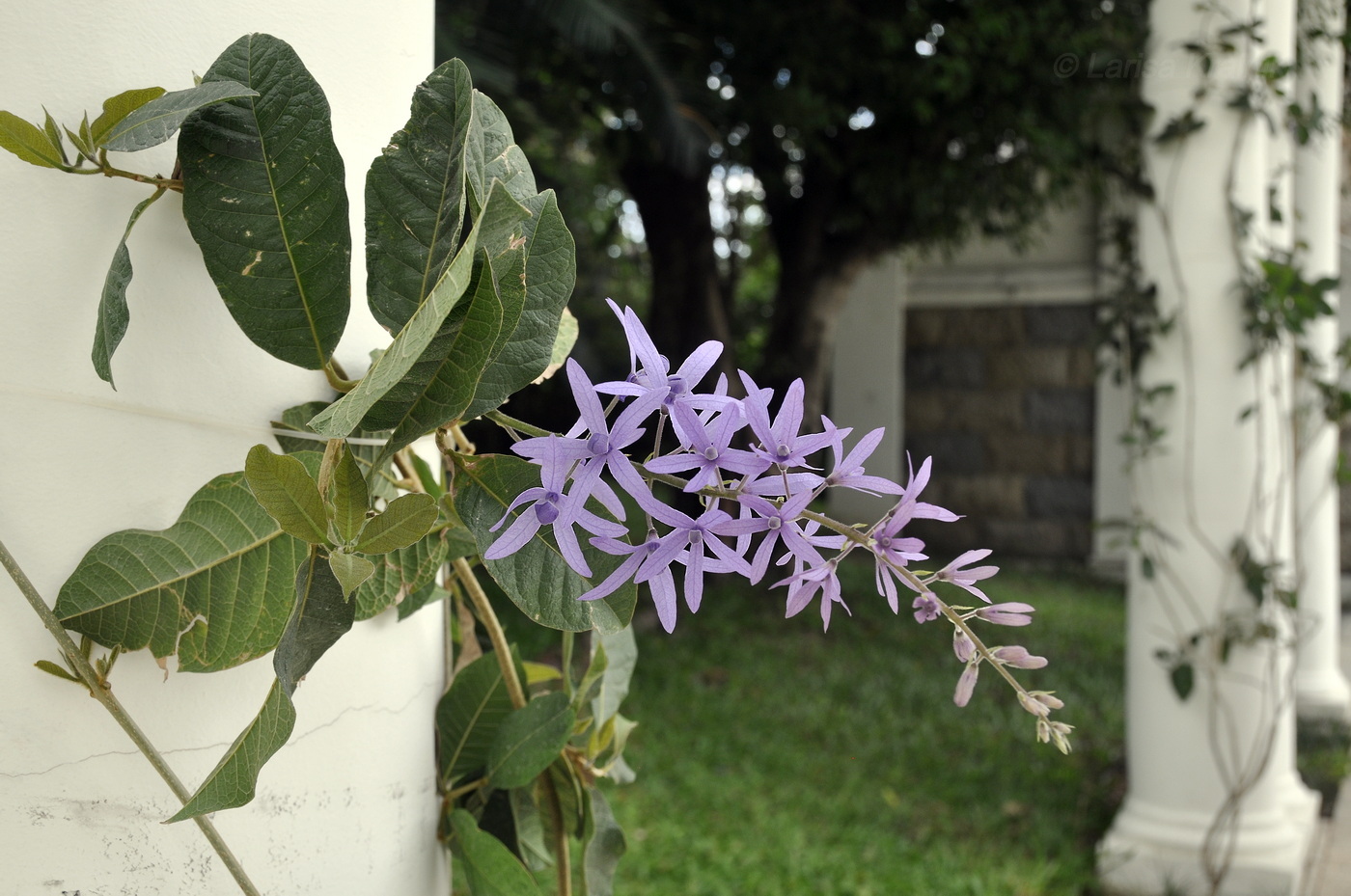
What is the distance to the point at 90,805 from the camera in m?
0.48

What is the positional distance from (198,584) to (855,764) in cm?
379

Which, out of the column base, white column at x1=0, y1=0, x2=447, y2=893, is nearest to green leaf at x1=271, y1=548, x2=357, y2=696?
white column at x1=0, y1=0, x2=447, y2=893

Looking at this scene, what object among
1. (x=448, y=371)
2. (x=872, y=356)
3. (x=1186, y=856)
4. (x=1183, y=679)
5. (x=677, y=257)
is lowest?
(x=1186, y=856)

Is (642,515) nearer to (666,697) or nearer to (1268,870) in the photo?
(1268,870)

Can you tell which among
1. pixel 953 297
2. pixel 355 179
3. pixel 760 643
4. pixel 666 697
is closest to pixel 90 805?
pixel 355 179

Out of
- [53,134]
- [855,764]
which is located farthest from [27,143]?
[855,764]

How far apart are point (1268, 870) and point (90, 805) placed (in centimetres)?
313

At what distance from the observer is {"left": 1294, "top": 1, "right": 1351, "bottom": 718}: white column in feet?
14.0

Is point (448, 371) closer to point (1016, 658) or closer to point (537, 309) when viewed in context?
point (537, 309)

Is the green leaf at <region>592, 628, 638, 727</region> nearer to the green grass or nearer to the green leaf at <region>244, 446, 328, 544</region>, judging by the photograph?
the green leaf at <region>244, 446, 328, 544</region>

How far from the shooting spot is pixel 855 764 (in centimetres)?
400

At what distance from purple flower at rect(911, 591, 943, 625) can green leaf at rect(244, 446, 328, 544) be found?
273mm

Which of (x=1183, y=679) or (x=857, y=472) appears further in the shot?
(x=1183, y=679)

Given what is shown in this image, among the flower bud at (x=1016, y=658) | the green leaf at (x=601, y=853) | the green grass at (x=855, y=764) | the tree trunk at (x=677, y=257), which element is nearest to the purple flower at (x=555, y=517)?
the flower bud at (x=1016, y=658)
